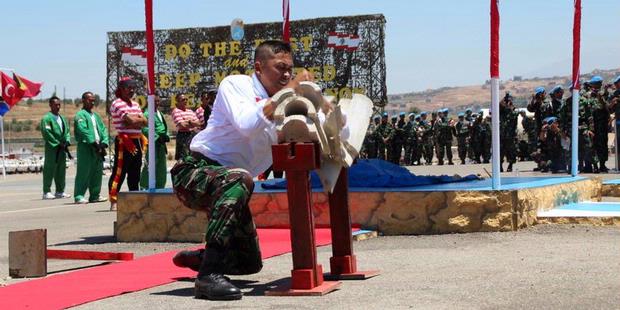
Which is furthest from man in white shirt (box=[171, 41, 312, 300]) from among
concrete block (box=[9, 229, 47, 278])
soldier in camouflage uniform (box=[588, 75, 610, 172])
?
soldier in camouflage uniform (box=[588, 75, 610, 172])

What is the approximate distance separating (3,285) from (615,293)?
3960 millimetres

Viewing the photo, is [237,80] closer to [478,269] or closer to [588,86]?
[478,269]

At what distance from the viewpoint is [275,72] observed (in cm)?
688

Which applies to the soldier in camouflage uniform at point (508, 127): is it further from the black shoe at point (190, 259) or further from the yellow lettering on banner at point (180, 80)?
the black shoe at point (190, 259)

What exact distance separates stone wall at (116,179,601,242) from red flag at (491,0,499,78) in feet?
3.46

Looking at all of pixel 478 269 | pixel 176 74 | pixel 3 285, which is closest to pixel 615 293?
pixel 478 269

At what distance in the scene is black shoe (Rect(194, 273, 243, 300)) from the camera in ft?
21.4

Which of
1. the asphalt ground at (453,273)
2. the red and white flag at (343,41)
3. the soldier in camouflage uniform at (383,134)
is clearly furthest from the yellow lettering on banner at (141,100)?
the asphalt ground at (453,273)

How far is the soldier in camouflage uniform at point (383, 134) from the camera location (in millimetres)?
41406

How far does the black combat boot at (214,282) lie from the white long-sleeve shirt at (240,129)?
588mm

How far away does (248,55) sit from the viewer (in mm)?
40875

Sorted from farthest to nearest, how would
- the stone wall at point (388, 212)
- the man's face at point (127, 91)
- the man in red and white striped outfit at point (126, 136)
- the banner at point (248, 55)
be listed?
1. the banner at point (248, 55)
2. the man in red and white striped outfit at point (126, 136)
3. the man's face at point (127, 91)
4. the stone wall at point (388, 212)

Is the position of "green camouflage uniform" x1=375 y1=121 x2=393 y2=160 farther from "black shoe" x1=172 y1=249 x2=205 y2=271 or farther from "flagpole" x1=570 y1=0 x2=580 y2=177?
"black shoe" x1=172 y1=249 x2=205 y2=271

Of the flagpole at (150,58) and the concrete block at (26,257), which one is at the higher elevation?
the flagpole at (150,58)
